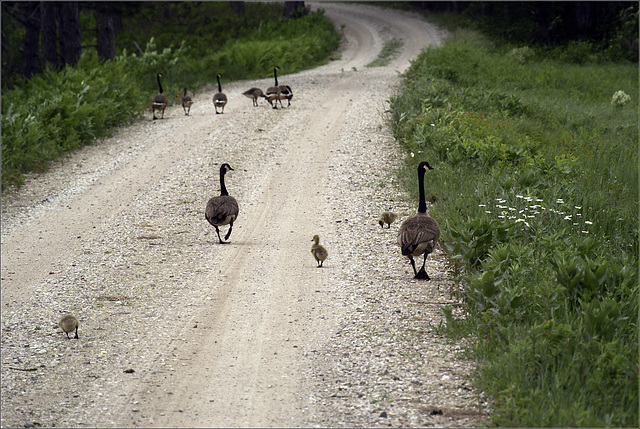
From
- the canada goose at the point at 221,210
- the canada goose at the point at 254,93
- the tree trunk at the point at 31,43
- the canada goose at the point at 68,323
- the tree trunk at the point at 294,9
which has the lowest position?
the canada goose at the point at 68,323

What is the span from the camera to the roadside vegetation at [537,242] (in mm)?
5766

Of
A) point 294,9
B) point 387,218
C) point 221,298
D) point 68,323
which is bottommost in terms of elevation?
point 221,298

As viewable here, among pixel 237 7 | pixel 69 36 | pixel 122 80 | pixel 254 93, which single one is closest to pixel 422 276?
pixel 254 93

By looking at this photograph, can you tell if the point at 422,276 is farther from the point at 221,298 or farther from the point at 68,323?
the point at 68,323

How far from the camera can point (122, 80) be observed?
2191cm

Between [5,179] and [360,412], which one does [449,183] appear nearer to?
[360,412]

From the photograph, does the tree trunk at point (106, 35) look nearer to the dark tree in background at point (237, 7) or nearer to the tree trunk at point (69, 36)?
the tree trunk at point (69, 36)

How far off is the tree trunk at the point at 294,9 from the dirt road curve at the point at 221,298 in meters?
30.5

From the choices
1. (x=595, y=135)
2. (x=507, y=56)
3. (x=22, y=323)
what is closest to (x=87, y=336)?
(x=22, y=323)

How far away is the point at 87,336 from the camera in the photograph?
→ 25.4 feet

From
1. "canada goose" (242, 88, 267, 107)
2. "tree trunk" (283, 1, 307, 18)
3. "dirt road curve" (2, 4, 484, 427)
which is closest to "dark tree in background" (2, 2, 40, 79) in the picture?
"canada goose" (242, 88, 267, 107)

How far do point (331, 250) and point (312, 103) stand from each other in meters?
13.6

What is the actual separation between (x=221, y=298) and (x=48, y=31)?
19884 mm

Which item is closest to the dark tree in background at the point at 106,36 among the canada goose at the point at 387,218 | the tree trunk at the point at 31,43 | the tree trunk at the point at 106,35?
the tree trunk at the point at 106,35
